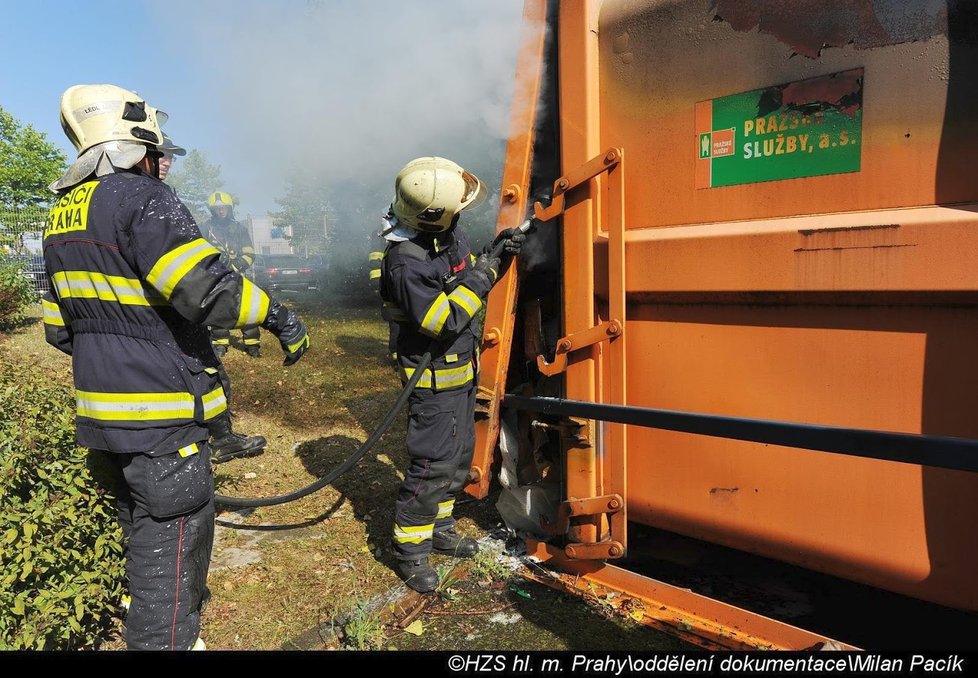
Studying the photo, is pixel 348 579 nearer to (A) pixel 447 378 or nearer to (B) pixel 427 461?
(B) pixel 427 461

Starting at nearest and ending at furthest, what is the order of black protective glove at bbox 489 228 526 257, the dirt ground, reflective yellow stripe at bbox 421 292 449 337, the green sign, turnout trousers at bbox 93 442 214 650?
the green sign, turnout trousers at bbox 93 442 214 650, the dirt ground, reflective yellow stripe at bbox 421 292 449 337, black protective glove at bbox 489 228 526 257

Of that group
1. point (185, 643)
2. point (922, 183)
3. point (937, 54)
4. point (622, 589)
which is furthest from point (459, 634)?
point (937, 54)

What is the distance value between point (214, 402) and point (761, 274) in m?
2.06

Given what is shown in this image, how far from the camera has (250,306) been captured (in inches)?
85.4

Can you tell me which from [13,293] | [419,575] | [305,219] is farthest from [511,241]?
[305,219]

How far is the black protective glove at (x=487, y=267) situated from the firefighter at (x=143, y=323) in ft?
3.23

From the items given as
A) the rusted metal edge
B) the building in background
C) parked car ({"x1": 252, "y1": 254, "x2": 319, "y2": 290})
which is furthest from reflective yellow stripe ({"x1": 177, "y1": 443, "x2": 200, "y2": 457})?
the building in background

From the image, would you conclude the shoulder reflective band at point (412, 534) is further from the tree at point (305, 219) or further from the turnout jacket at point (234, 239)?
the tree at point (305, 219)

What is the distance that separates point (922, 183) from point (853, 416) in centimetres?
76

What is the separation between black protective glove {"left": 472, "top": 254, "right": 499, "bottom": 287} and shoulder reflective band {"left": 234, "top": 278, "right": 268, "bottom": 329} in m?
0.99

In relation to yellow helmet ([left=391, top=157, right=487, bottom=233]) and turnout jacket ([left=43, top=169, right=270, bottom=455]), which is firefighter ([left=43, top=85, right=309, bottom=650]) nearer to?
turnout jacket ([left=43, top=169, right=270, bottom=455])

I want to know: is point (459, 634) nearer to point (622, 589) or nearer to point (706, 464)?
point (622, 589)

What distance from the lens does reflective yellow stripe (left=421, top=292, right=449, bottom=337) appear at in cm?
275

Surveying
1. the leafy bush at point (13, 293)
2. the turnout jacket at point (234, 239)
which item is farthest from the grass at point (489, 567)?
the leafy bush at point (13, 293)
